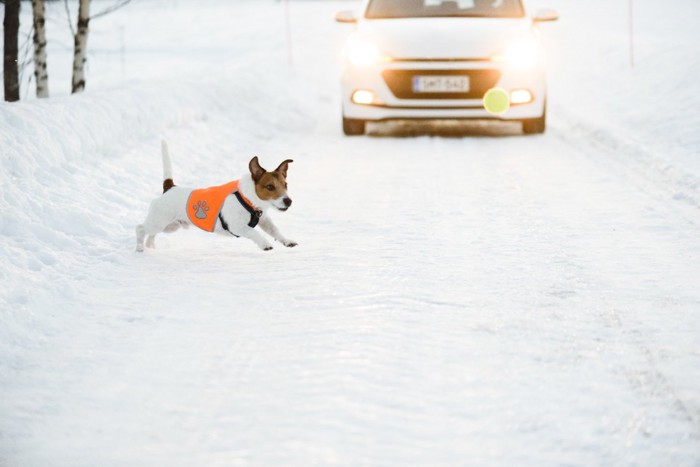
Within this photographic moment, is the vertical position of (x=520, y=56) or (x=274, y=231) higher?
(x=520, y=56)

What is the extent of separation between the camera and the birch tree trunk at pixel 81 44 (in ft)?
36.9

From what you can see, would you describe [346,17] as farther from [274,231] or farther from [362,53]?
[274,231]

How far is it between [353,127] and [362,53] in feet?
2.95

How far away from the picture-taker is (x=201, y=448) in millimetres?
3031

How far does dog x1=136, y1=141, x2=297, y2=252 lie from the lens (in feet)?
18.1

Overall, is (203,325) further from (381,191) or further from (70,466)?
(381,191)

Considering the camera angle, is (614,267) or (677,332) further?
(614,267)

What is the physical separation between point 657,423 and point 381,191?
4.52m

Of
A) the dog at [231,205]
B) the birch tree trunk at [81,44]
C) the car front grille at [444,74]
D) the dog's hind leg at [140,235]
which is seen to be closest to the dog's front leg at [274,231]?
the dog at [231,205]

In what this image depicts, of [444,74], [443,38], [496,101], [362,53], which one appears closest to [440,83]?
[444,74]

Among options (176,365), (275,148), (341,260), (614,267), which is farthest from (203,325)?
(275,148)

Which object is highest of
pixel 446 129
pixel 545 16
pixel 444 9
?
pixel 444 9

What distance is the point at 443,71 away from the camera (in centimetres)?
1003

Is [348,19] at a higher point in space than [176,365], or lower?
higher
